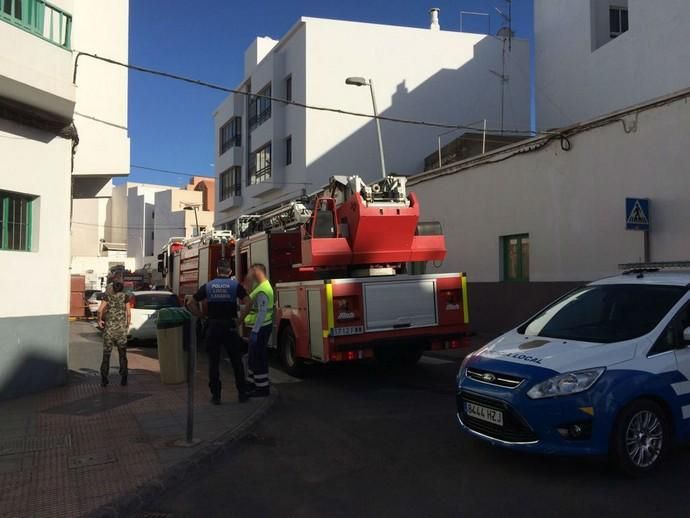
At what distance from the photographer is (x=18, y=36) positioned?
8.06 meters

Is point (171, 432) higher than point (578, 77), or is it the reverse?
point (578, 77)

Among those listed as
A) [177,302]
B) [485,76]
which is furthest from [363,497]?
[485,76]

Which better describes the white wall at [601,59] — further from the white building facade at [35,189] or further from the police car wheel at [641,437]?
the white building facade at [35,189]

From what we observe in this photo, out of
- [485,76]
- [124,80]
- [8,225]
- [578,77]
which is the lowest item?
[8,225]

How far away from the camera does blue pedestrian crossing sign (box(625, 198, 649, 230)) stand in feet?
36.8

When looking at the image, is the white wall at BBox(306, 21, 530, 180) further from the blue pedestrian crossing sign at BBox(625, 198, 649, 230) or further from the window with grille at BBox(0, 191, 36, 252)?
the window with grille at BBox(0, 191, 36, 252)

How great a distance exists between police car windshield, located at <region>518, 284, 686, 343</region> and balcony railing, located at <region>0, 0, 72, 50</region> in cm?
→ 742

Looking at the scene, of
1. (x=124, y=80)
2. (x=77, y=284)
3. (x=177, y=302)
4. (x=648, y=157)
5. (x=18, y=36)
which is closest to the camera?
(x=18, y=36)

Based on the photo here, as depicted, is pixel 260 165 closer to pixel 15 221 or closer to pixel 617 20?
pixel 617 20

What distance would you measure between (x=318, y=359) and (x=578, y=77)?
66.9ft

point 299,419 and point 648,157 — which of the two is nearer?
point 299,419

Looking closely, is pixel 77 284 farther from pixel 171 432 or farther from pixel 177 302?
pixel 171 432

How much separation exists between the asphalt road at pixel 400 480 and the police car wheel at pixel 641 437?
133mm

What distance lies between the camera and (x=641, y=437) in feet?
16.4
